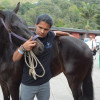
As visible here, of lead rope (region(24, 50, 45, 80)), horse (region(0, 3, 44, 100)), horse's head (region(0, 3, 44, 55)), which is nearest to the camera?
lead rope (region(24, 50, 45, 80))

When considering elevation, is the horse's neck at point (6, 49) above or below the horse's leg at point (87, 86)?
above

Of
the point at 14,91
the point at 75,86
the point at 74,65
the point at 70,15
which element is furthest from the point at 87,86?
the point at 70,15

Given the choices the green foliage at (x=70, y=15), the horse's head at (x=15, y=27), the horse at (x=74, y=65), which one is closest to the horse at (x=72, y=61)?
the horse at (x=74, y=65)

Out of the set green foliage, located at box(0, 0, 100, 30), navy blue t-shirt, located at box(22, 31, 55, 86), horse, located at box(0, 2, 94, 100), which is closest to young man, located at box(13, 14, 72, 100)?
navy blue t-shirt, located at box(22, 31, 55, 86)

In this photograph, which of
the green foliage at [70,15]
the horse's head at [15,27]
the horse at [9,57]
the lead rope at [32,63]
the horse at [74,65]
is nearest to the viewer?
the lead rope at [32,63]

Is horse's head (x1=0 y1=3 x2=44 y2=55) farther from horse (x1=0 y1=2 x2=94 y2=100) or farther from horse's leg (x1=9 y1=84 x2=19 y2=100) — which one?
horse's leg (x1=9 y1=84 x2=19 y2=100)

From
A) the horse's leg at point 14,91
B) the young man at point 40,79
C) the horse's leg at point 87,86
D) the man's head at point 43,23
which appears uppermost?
the man's head at point 43,23

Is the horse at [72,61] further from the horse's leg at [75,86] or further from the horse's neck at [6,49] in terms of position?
the horse's neck at [6,49]

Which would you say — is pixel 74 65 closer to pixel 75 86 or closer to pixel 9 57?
pixel 75 86

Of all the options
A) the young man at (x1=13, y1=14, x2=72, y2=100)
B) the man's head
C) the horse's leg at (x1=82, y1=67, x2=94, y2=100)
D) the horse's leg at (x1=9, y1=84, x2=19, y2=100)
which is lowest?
the horse's leg at (x1=82, y1=67, x2=94, y2=100)

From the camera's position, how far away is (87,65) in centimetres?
303

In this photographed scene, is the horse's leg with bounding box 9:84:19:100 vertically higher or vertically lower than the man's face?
lower

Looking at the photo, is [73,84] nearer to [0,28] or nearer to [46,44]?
[46,44]

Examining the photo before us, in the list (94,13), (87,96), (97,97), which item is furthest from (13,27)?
(94,13)
